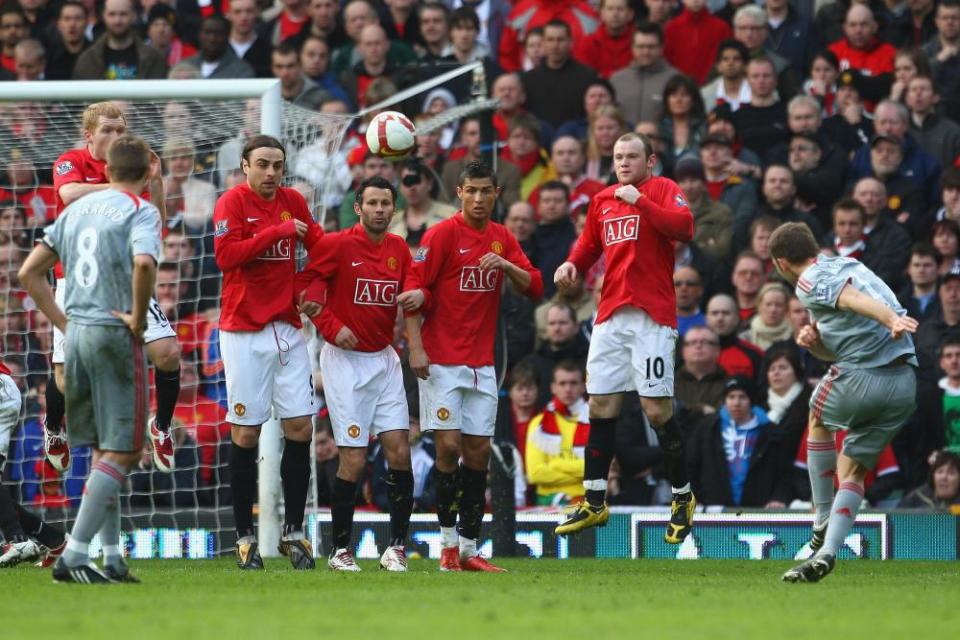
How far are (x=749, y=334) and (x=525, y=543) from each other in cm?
329

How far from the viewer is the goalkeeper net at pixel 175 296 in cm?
1413

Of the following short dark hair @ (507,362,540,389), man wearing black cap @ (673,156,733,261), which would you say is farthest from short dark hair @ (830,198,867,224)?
short dark hair @ (507,362,540,389)

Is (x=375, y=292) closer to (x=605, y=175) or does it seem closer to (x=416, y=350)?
(x=416, y=350)

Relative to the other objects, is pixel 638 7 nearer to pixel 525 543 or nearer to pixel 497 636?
pixel 525 543

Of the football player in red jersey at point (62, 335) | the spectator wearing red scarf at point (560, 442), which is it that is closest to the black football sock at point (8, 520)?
the football player in red jersey at point (62, 335)

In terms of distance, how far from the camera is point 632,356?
1127 cm

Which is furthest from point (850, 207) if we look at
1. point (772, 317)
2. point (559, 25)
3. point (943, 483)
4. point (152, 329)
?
point (152, 329)

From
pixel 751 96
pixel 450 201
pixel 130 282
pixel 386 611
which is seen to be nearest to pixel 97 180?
pixel 130 282

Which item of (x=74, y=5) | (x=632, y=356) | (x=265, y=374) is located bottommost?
(x=265, y=374)

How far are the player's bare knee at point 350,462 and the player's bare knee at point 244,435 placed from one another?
0.59 m

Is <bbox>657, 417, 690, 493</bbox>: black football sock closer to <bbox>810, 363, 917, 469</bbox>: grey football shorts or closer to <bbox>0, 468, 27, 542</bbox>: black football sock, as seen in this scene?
<bbox>810, 363, 917, 469</bbox>: grey football shorts

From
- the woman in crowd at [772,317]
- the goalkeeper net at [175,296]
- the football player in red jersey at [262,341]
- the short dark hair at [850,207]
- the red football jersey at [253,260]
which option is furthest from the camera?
the short dark hair at [850,207]

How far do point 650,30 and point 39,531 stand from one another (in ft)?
29.1

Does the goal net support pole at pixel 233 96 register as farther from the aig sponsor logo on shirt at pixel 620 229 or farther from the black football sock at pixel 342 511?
the aig sponsor logo on shirt at pixel 620 229
